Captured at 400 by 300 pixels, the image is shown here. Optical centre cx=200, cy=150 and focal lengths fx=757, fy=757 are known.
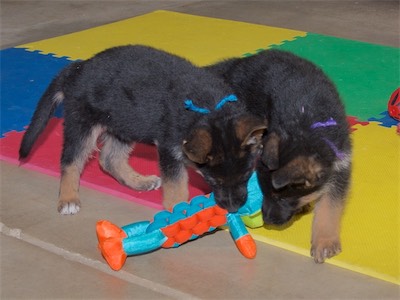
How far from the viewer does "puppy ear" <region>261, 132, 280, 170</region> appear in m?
A: 4.24

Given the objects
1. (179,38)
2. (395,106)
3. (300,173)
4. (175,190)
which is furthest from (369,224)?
(179,38)

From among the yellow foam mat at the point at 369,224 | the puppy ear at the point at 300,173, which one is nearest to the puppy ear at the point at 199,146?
the puppy ear at the point at 300,173

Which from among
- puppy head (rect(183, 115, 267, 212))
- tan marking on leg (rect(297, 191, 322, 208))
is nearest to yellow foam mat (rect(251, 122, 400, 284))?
tan marking on leg (rect(297, 191, 322, 208))

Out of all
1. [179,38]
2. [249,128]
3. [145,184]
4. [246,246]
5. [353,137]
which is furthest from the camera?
[179,38]

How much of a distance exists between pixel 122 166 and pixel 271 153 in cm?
176

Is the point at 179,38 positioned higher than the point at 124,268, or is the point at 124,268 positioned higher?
the point at 124,268

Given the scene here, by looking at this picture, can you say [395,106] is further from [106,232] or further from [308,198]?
[106,232]

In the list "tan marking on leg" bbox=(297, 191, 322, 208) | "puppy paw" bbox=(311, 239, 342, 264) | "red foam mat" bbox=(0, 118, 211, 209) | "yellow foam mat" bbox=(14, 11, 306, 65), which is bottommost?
"yellow foam mat" bbox=(14, 11, 306, 65)

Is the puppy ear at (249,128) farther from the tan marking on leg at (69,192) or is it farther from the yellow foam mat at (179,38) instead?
the yellow foam mat at (179,38)

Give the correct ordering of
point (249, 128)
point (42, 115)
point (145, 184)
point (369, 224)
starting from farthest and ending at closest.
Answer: point (145, 184) → point (42, 115) → point (369, 224) → point (249, 128)

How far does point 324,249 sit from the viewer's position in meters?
4.59

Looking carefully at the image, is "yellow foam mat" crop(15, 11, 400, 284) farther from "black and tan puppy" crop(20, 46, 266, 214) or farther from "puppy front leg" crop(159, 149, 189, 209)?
"black and tan puppy" crop(20, 46, 266, 214)

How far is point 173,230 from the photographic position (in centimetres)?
454

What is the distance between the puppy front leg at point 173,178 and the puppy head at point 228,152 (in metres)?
0.40
